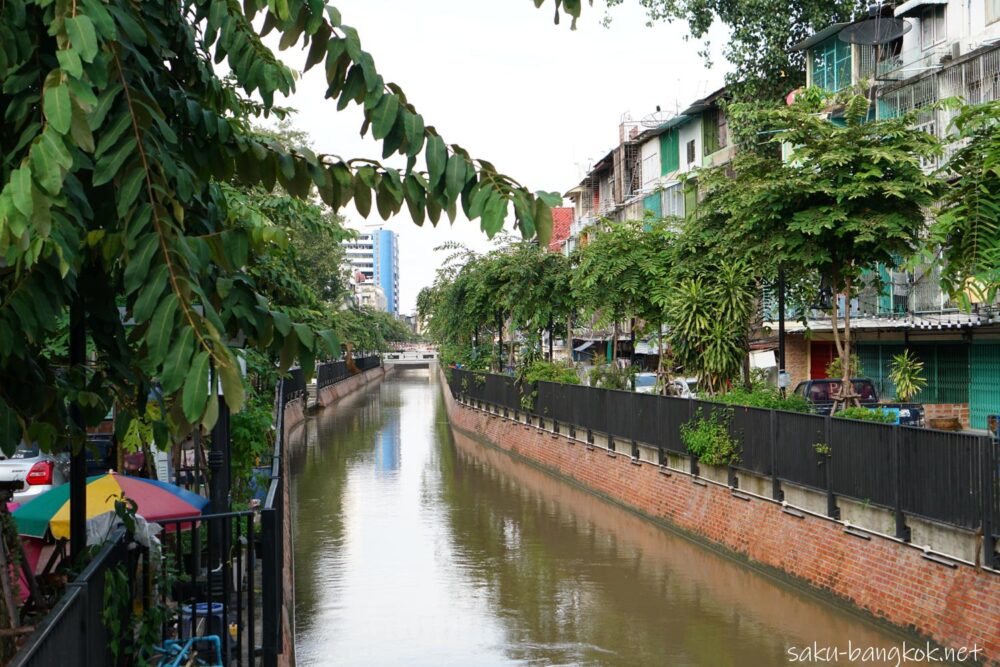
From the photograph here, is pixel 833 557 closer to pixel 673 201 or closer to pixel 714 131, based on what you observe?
pixel 714 131

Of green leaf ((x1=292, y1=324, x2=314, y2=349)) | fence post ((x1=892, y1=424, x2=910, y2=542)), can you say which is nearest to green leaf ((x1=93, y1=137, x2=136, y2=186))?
green leaf ((x1=292, y1=324, x2=314, y2=349))

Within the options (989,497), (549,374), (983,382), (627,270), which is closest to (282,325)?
(989,497)

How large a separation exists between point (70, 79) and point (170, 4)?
1.85 metres

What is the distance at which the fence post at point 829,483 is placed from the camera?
14.3 metres

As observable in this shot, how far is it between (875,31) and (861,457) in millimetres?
18063

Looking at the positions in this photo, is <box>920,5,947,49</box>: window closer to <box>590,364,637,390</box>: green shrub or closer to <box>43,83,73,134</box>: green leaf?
<box>590,364,637,390</box>: green shrub

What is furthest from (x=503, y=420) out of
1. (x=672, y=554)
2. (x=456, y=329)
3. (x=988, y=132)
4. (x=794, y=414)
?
(x=988, y=132)

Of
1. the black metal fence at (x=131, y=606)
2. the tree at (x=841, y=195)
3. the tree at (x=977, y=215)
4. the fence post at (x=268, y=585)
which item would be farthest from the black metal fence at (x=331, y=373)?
the fence post at (x=268, y=585)

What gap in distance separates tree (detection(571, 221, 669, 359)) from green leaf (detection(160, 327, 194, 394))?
23.5 metres

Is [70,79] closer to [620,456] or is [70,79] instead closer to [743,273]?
[743,273]

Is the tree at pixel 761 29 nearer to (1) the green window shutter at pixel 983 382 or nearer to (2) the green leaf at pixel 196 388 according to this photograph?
(1) the green window shutter at pixel 983 382

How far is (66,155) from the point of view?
3553 mm

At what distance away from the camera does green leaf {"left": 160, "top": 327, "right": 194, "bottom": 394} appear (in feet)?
11.6

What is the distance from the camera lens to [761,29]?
34.7 meters
